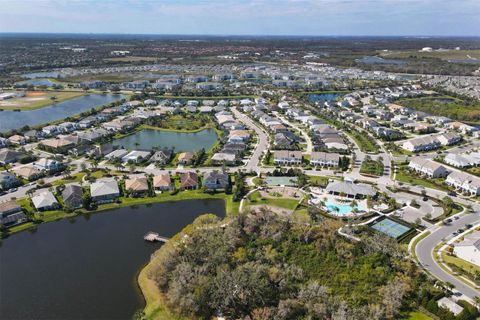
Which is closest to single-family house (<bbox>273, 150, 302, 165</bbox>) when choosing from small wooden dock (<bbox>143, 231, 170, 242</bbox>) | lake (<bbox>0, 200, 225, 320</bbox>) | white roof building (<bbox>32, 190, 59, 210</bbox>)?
lake (<bbox>0, 200, 225, 320</bbox>)

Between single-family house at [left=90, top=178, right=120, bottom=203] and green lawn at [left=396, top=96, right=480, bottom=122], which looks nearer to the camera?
single-family house at [left=90, top=178, right=120, bottom=203]

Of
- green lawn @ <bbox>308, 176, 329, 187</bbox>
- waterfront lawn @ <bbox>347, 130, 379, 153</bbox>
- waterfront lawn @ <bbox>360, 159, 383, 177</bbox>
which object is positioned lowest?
green lawn @ <bbox>308, 176, 329, 187</bbox>

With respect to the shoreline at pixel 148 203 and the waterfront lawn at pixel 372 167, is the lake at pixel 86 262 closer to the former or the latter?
the shoreline at pixel 148 203

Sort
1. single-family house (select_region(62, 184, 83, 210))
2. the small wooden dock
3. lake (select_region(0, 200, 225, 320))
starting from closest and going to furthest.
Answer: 1. lake (select_region(0, 200, 225, 320))
2. the small wooden dock
3. single-family house (select_region(62, 184, 83, 210))

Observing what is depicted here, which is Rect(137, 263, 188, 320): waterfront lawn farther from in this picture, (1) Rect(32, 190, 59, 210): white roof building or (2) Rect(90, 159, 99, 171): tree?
(2) Rect(90, 159, 99, 171): tree

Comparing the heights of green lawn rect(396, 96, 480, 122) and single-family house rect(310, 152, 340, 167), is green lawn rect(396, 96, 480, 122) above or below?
above

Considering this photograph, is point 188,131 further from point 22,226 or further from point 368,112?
point 368,112

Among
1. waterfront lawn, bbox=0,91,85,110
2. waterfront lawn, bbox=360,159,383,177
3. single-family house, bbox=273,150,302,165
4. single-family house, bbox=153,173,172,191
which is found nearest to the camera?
single-family house, bbox=153,173,172,191
